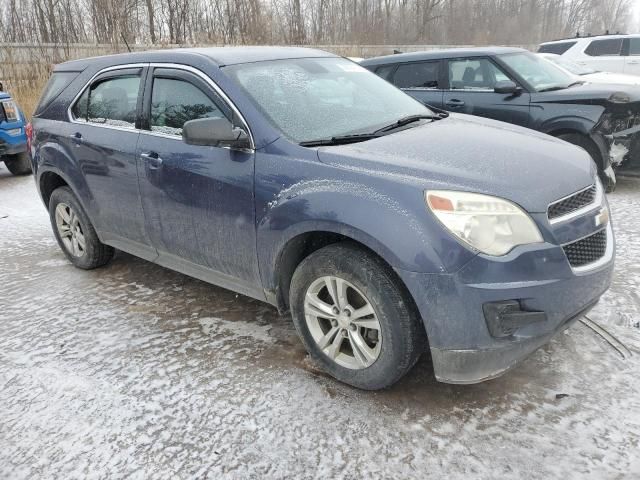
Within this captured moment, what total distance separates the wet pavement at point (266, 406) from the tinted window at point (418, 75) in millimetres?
4008

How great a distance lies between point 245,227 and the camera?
2943mm

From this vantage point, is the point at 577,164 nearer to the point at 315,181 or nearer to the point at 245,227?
the point at 315,181

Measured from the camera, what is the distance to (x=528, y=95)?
242 inches

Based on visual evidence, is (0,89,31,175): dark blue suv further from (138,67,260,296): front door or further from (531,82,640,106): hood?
(531,82,640,106): hood

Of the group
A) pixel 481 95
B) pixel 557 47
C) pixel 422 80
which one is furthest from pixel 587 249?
pixel 557 47

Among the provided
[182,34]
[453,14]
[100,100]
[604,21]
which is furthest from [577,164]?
[604,21]

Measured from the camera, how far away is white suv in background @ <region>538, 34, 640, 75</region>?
12500 mm

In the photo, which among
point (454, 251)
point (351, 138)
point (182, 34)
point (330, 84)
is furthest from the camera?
point (182, 34)

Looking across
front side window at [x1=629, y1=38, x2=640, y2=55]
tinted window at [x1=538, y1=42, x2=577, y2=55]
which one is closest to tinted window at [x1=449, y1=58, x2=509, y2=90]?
tinted window at [x1=538, y1=42, x2=577, y2=55]

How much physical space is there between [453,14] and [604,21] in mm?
25674

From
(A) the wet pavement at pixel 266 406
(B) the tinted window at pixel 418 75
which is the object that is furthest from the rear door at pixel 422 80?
(A) the wet pavement at pixel 266 406

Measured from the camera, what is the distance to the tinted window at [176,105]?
3205 mm

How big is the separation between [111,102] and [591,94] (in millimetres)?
5015

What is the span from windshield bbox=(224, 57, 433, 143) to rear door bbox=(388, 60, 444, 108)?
3.29m
